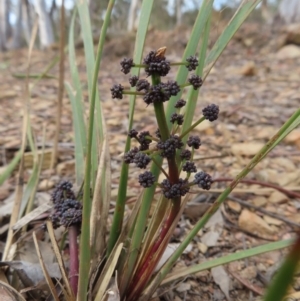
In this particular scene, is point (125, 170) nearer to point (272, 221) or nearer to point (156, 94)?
point (156, 94)

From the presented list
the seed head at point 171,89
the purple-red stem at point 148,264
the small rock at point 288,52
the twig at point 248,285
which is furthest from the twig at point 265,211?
the small rock at point 288,52

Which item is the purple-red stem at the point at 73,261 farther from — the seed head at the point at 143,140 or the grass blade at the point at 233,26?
the grass blade at the point at 233,26

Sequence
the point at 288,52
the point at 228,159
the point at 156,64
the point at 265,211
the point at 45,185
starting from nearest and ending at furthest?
the point at 156,64 → the point at 265,211 → the point at 45,185 → the point at 228,159 → the point at 288,52

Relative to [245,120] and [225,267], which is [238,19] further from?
[245,120]

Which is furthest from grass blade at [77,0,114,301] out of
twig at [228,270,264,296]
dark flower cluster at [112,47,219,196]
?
twig at [228,270,264,296]

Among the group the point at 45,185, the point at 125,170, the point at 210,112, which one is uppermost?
the point at 210,112

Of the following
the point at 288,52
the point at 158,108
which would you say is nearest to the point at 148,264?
the point at 158,108

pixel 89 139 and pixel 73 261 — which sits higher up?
pixel 89 139

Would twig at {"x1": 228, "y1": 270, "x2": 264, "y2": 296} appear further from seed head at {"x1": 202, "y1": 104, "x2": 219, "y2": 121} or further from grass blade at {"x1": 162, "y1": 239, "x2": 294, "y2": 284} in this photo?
seed head at {"x1": 202, "y1": 104, "x2": 219, "y2": 121}
